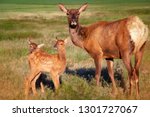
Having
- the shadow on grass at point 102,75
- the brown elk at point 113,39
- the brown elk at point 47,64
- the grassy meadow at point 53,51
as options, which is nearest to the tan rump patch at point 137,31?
the brown elk at point 113,39

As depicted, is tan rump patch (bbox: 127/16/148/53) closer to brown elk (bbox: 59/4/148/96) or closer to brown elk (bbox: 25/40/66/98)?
brown elk (bbox: 59/4/148/96)

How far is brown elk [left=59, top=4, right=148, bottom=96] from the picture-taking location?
9875 mm

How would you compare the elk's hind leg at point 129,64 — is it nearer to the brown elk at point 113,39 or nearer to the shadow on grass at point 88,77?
the brown elk at point 113,39

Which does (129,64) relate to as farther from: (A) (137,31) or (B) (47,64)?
(B) (47,64)

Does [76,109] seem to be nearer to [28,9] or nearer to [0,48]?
[0,48]

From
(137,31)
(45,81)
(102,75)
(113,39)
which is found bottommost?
(102,75)

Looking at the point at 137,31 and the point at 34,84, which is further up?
the point at 137,31

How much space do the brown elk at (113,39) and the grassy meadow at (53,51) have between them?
490mm

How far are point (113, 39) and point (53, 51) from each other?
409cm

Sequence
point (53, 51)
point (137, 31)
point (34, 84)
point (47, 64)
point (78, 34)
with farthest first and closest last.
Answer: point (53, 51)
point (78, 34)
point (34, 84)
point (137, 31)
point (47, 64)

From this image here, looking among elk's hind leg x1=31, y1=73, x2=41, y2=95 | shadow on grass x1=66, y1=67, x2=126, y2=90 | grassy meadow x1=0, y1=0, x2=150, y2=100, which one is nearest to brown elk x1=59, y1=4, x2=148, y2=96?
shadow on grass x1=66, y1=67, x2=126, y2=90

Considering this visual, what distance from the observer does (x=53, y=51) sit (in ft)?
46.6

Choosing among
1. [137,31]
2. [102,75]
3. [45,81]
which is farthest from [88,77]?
[137,31]

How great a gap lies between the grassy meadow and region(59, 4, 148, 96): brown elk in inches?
19.3
